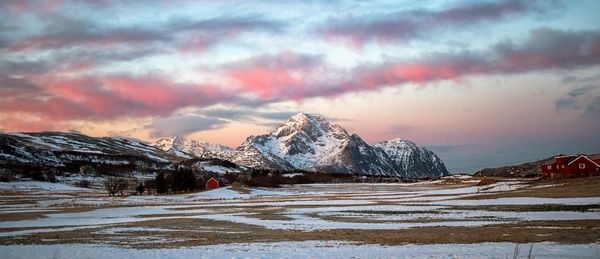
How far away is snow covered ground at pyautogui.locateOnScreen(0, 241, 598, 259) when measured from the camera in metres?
21.0

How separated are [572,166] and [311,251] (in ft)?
303

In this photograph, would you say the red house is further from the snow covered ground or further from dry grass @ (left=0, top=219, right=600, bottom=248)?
the snow covered ground

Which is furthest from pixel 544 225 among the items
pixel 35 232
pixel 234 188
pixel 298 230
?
pixel 234 188

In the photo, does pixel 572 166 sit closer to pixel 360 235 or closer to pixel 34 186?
pixel 360 235

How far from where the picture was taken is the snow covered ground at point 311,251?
825 inches

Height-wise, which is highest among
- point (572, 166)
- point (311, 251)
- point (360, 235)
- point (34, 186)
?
point (34, 186)

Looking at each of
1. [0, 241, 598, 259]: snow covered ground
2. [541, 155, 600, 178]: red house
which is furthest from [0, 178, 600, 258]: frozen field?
[541, 155, 600, 178]: red house

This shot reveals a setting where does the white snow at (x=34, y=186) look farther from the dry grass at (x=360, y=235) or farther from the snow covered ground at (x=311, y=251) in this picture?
the snow covered ground at (x=311, y=251)

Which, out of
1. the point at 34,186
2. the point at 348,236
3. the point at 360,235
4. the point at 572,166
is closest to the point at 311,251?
the point at 348,236

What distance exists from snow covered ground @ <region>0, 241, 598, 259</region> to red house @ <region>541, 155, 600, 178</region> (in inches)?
3110

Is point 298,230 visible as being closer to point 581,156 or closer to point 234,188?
point 581,156

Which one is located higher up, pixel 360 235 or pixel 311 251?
pixel 311 251

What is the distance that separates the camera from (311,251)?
2370cm

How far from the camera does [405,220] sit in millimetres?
40094
